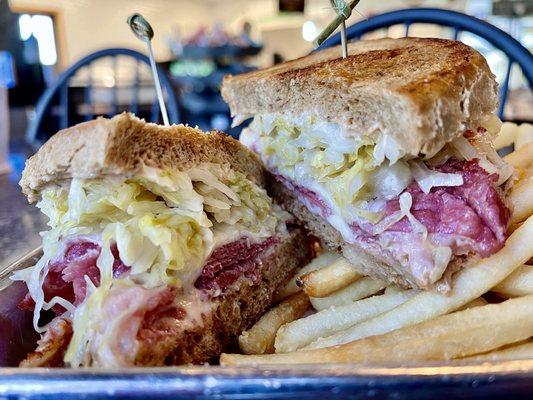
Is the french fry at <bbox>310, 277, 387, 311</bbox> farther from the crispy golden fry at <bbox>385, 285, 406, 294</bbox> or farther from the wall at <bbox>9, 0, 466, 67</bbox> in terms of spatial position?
the wall at <bbox>9, 0, 466, 67</bbox>

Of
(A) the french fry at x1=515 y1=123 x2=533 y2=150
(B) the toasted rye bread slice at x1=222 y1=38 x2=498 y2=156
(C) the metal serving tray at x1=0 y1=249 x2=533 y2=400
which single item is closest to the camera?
(C) the metal serving tray at x1=0 y1=249 x2=533 y2=400

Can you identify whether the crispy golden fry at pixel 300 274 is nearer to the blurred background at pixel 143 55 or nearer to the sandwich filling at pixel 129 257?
the sandwich filling at pixel 129 257

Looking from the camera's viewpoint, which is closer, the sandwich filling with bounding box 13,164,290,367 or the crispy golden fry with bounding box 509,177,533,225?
the sandwich filling with bounding box 13,164,290,367

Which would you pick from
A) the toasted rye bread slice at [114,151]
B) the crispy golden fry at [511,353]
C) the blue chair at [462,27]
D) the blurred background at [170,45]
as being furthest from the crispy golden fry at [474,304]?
the blurred background at [170,45]

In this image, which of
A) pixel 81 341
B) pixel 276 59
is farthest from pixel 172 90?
pixel 276 59

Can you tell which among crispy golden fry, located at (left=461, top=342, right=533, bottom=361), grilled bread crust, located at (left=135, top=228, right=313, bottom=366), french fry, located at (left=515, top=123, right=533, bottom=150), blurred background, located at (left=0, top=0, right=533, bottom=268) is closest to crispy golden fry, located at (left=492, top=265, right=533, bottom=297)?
crispy golden fry, located at (left=461, top=342, right=533, bottom=361)
